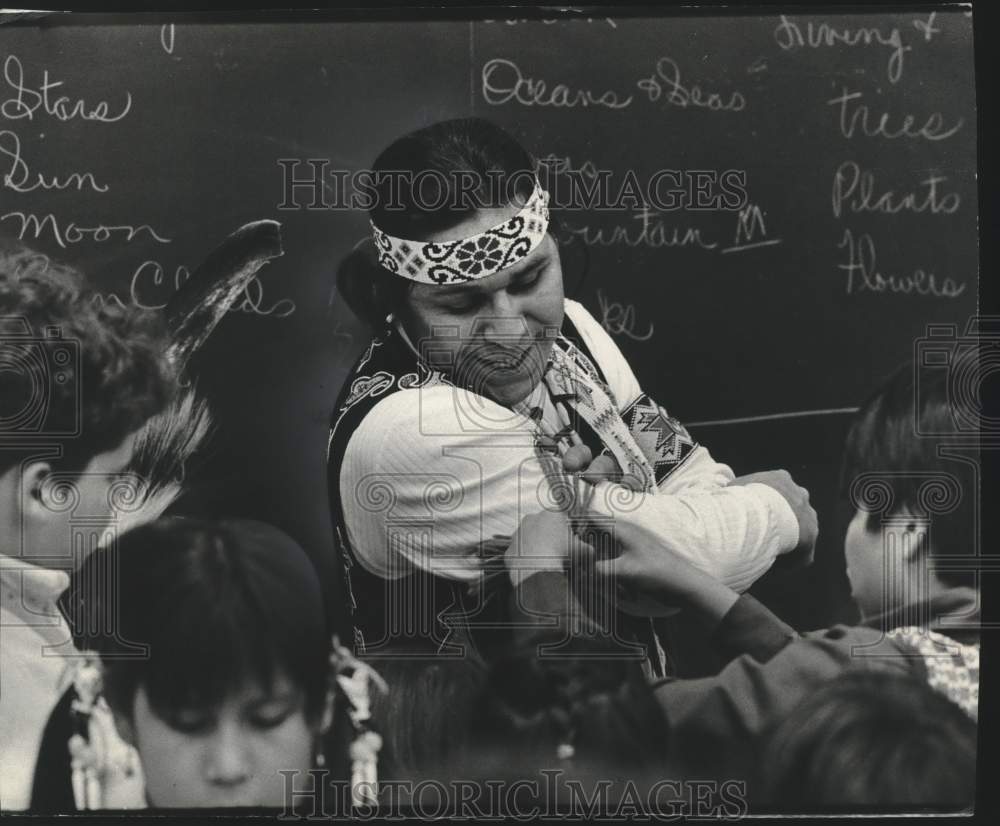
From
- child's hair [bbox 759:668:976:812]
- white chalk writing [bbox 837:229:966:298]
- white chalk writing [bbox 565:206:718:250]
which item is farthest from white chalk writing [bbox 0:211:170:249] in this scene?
child's hair [bbox 759:668:976:812]

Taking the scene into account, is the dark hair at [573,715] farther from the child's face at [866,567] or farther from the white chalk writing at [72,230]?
the white chalk writing at [72,230]

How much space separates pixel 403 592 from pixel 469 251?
0.86 m

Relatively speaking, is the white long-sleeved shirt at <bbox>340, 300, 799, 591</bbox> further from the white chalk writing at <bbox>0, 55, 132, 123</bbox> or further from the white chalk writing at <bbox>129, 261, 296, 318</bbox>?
the white chalk writing at <bbox>0, 55, 132, 123</bbox>

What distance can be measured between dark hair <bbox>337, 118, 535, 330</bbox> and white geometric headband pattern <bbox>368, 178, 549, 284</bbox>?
28 millimetres

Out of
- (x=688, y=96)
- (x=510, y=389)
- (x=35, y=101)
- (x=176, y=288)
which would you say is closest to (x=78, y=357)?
(x=176, y=288)

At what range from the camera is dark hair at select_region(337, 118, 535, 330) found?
298 cm

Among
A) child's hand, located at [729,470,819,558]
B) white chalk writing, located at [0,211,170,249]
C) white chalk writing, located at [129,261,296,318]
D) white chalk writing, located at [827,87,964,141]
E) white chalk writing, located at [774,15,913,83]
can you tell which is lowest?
child's hand, located at [729,470,819,558]

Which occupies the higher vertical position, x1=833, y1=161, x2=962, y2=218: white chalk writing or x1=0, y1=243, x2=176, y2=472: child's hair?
x1=833, y1=161, x2=962, y2=218: white chalk writing

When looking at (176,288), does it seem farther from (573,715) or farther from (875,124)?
(875,124)

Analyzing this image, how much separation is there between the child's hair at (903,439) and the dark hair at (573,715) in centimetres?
74

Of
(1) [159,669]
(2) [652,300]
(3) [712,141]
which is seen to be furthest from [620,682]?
(3) [712,141]

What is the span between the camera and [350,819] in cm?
312

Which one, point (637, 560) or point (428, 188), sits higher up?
point (428, 188)

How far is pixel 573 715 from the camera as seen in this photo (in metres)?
3.07
